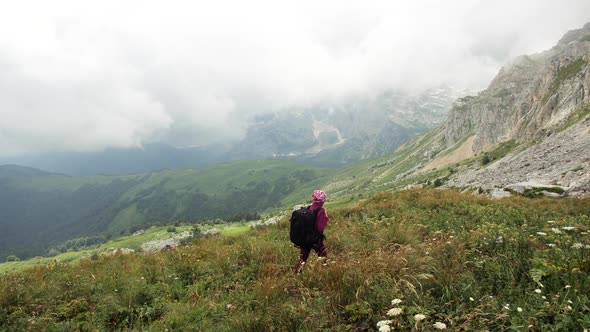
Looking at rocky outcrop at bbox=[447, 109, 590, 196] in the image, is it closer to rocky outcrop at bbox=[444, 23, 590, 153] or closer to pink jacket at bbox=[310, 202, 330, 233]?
pink jacket at bbox=[310, 202, 330, 233]

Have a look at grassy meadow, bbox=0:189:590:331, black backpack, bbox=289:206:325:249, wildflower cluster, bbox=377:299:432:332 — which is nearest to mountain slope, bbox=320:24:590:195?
grassy meadow, bbox=0:189:590:331

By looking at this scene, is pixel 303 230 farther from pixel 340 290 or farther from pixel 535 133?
pixel 535 133

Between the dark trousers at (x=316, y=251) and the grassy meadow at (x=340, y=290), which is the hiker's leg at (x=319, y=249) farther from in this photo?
the grassy meadow at (x=340, y=290)

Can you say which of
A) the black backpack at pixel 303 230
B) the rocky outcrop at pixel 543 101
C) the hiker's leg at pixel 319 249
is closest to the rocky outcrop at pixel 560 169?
the hiker's leg at pixel 319 249

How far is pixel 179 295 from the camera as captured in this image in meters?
8.28

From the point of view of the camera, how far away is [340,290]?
19.3 feet

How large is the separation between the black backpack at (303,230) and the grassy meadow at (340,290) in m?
0.86

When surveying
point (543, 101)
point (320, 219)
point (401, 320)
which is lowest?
point (401, 320)

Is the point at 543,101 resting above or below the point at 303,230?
above

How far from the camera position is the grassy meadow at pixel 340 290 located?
4.62m

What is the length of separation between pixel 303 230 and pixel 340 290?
272 centimetres

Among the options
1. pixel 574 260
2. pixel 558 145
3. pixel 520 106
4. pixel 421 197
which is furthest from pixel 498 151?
pixel 574 260

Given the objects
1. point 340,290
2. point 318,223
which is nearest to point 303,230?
point 318,223

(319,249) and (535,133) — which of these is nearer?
(319,249)
